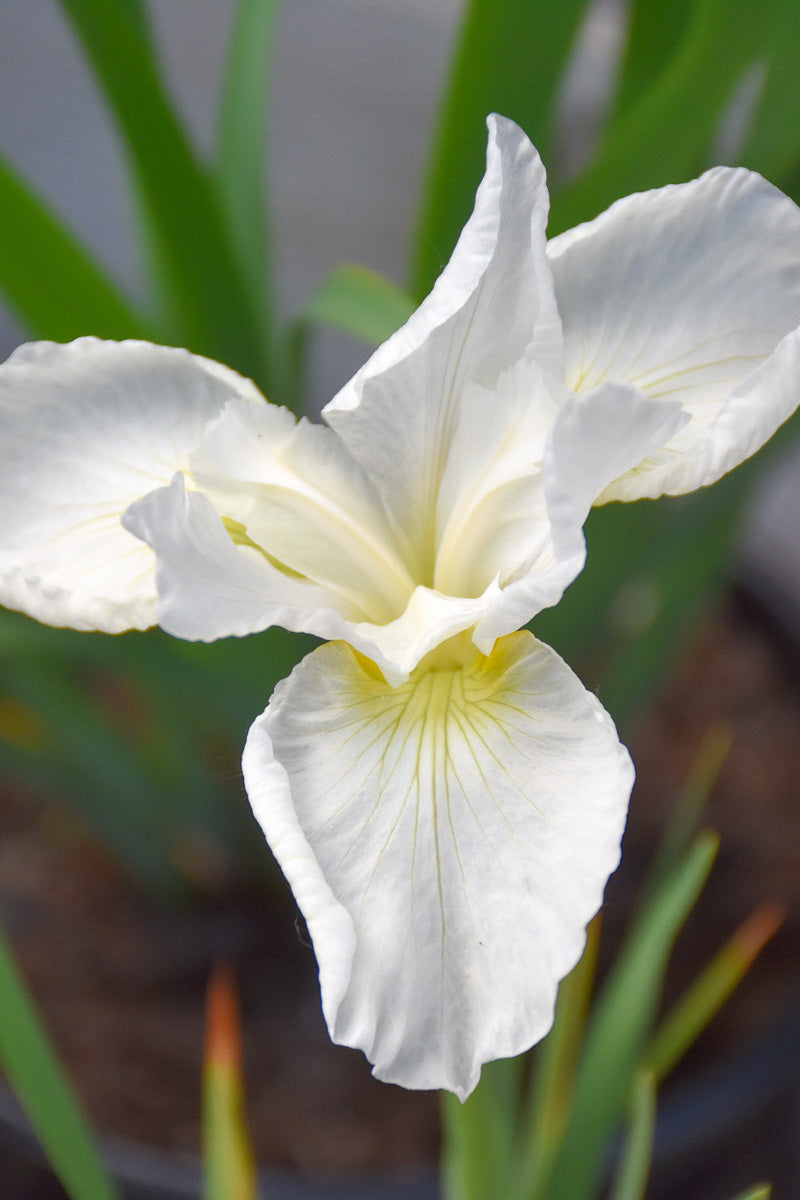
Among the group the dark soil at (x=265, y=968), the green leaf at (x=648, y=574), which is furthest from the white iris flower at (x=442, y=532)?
the dark soil at (x=265, y=968)

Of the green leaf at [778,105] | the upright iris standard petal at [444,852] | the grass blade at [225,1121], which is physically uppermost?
the green leaf at [778,105]

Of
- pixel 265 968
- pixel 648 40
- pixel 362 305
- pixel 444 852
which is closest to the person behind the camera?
pixel 444 852

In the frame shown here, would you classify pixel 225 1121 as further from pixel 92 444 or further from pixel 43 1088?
pixel 92 444

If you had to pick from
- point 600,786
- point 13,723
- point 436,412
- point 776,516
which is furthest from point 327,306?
point 776,516

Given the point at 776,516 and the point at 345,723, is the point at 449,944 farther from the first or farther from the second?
the point at 776,516

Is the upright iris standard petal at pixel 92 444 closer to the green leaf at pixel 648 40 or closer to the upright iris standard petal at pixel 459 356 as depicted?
the upright iris standard petal at pixel 459 356

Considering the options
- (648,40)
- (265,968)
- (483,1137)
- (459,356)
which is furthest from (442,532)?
(265,968)
